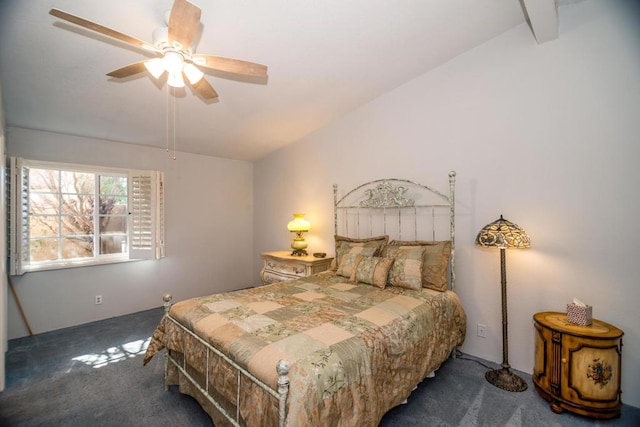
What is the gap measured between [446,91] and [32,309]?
206 inches

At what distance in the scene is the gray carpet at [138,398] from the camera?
1954 millimetres

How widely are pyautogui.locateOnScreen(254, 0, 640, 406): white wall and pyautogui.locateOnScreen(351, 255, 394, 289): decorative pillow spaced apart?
84cm

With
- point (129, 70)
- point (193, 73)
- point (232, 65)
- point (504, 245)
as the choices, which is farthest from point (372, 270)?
Result: point (129, 70)

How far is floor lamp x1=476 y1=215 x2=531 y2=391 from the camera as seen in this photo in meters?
2.26

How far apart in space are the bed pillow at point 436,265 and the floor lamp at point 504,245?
0.39 m

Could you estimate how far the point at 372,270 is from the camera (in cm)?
281

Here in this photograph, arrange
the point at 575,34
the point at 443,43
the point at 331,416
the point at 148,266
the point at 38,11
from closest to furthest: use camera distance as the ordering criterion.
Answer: the point at 331,416, the point at 38,11, the point at 575,34, the point at 443,43, the point at 148,266

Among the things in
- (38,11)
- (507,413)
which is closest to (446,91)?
(507,413)

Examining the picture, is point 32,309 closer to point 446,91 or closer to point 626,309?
point 446,91

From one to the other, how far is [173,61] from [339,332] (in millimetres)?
1965

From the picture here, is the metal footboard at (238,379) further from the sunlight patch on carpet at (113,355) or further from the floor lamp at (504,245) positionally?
the floor lamp at (504,245)

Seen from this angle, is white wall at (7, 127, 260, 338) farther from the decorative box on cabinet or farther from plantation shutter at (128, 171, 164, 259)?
the decorative box on cabinet

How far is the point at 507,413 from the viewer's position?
2023 millimetres

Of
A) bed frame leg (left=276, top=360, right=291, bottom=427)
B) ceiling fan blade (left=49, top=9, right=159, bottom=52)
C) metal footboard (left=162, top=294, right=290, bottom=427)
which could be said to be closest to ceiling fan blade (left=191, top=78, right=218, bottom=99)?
ceiling fan blade (left=49, top=9, right=159, bottom=52)
